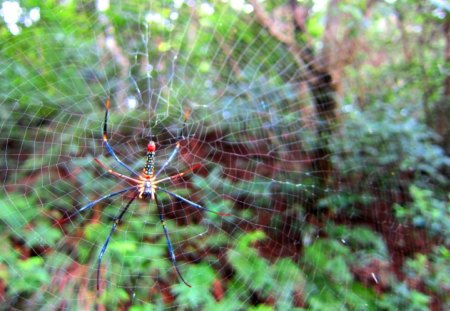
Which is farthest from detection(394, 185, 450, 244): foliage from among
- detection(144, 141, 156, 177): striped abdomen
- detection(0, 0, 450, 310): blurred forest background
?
detection(144, 141, 156, 177): striped abdomen

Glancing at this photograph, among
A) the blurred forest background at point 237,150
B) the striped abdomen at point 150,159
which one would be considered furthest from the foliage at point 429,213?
the striped abdomen at point 150,159

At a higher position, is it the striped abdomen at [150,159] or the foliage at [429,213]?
the striped abdomen at [150,159]

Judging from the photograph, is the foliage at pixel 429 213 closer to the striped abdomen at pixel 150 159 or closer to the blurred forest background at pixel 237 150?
the blurred forest background at pixel 237 150

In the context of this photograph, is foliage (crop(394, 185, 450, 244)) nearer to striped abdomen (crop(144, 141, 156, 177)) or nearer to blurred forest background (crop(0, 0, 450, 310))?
blurred forest background (crop(0, 0, 450, 310))

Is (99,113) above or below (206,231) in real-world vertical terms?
above

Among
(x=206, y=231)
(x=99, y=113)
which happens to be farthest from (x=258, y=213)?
(x=99, y=113)

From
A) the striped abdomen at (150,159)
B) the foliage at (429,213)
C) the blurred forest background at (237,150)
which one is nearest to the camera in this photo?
the striped abdomen at (150,159)

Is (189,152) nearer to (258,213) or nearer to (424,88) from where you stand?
(258,213)

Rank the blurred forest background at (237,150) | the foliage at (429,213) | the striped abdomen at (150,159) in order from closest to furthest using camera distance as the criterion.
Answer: the striped abdomen at (150,159) → the blurred forest background at (237,150) → the foliage at (429,213)

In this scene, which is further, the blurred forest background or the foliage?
the foliage
